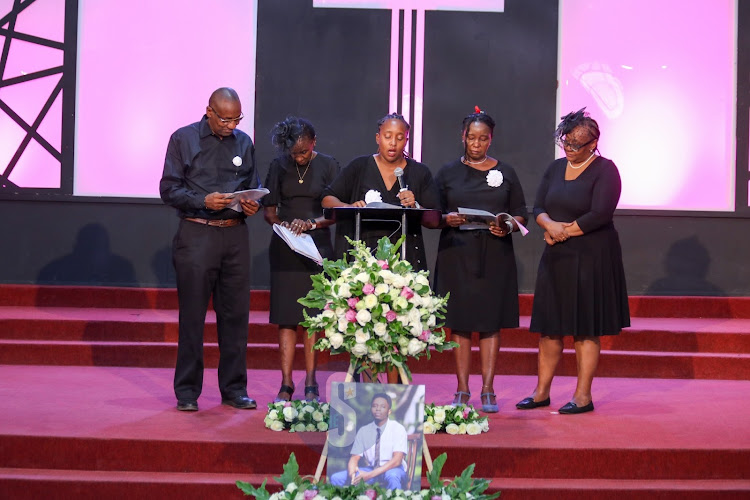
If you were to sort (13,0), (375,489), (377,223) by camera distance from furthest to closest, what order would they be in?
(13,0), (377,223), (375,489)

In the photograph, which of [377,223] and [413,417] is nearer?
Answer: [413,417]

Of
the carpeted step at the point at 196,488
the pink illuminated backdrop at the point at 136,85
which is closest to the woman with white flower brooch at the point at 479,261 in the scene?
the carpeted step at the point at 196,488

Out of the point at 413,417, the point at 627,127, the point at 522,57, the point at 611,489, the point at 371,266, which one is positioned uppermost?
the point at 522,57

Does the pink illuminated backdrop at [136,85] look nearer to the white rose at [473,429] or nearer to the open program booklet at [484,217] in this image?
the open program booklet at [484,217]

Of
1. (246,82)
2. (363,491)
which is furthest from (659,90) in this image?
(363,491)

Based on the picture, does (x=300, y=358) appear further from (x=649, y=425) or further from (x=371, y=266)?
(x=371, y=266)

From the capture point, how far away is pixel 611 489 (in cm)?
394

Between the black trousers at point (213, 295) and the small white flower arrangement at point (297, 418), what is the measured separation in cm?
61

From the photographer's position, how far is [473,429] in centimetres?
429

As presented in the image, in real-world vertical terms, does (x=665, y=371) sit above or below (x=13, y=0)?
below

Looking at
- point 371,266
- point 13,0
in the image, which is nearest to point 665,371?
point 371,266

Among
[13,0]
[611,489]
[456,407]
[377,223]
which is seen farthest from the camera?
[13,0]

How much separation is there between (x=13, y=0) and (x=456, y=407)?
18.5 feet

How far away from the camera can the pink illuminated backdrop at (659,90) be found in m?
7.89
